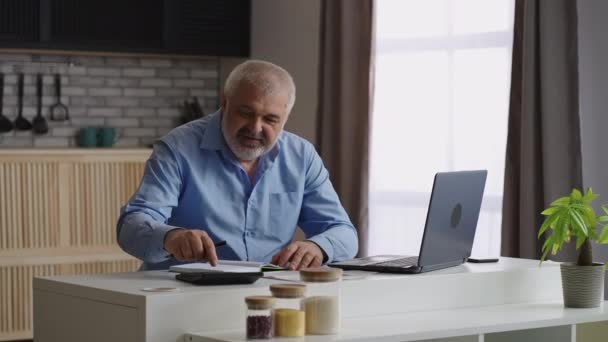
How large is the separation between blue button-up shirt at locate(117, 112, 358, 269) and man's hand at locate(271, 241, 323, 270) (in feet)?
0.42

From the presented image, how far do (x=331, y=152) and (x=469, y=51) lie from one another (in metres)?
1.01

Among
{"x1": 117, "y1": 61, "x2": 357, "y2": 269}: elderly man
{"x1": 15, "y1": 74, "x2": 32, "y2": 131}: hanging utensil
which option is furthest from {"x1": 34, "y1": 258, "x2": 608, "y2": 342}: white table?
{"x1": 15, "y1": 74, "x2": 32, "y2": 131}: hanging utensil

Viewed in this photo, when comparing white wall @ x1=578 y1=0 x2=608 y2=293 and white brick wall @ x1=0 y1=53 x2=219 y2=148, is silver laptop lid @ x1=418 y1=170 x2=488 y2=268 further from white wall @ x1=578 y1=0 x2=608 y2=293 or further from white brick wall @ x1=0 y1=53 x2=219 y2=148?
white brick wall @ x1=0 y1=53 x2=219 y2=148

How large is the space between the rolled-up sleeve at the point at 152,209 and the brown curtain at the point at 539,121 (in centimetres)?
195

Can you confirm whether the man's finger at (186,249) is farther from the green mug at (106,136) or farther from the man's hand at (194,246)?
the green mug at (106,136)

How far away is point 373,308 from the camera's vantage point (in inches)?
113

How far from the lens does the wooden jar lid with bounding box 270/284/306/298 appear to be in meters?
2.47

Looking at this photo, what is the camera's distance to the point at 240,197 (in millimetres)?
3467

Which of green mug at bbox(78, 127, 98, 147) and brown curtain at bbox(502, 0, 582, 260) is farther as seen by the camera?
green mug at bbox(78, 127, 98, 147)

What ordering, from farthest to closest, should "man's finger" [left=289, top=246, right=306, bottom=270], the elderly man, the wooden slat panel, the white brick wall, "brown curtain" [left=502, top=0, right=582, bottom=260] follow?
the white brick wall, the wooden slat panel, "brown curtain" [left=502, top=0, right=582, bottom=260], the elderly man, "man's finger" [left=289, top=246, right=306, bottom=270]

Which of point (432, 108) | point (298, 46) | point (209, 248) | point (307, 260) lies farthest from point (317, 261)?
point (298, 46)

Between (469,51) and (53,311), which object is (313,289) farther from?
(469,51)

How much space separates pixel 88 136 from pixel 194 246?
12.5ft

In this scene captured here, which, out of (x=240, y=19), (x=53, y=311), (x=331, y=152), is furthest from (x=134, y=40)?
(x=53, y=311)
